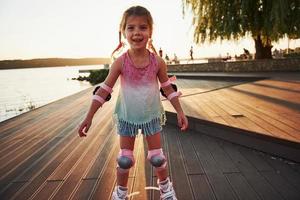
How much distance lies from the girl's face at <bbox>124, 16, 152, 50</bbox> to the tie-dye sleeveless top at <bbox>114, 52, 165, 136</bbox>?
0.15 metres

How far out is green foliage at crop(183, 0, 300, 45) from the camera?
13.3 metres

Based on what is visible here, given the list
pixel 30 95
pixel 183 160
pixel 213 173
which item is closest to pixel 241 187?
pixel 213 173

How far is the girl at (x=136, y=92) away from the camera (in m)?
2.41

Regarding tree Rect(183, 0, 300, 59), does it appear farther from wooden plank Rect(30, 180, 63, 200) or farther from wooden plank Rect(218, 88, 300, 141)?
wooden plank Rect(30, 180, 63, 200)

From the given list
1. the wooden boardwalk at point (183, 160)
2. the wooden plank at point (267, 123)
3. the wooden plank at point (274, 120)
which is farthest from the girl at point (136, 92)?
the wooden plank at point (274, 120)

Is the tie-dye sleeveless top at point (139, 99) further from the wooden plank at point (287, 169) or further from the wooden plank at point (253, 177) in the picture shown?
the wooden plank at point (287, 169)

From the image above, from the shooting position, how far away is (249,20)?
14.9 metres

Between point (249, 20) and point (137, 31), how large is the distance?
13.9 meters

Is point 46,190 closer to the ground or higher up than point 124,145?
closer to the ground

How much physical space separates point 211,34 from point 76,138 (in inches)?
488

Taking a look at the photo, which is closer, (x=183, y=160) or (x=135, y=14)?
(x=135, y=14)

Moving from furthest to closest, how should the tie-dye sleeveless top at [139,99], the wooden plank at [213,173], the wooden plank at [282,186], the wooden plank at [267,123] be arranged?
the wooden plank at [267,123] < the wooden plank at [213,173] < the wooden plank at [282,186] < the tie-dye sleeveless top at [139,99]

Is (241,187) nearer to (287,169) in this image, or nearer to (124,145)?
(287,169)

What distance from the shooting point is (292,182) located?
10.4ft
